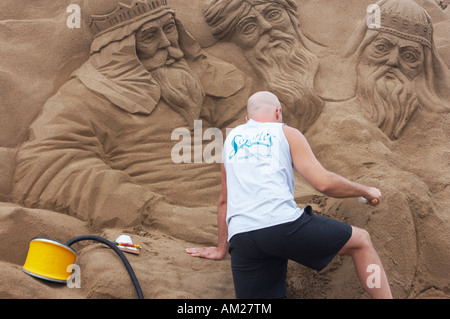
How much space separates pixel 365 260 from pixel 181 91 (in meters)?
1.97

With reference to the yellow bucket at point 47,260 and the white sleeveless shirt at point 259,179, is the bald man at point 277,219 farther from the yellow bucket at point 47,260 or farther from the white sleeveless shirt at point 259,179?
the yellow bucket at point 47,260

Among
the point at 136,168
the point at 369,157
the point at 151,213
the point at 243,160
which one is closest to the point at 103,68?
the point at 136,168

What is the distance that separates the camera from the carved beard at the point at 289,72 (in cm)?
460

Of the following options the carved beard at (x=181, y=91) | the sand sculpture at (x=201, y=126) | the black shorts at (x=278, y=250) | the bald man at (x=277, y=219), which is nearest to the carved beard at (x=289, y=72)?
the sand sculpture at (x=201, y=126)

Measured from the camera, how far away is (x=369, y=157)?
4.27 meters

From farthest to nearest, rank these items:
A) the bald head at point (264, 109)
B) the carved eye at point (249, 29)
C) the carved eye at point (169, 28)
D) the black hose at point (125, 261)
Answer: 1. the carved eye at point (249, 29)
2. the carved eye at point (169, 28)
3. the bald head at point (264, 109)
4. the black hose at point (125, 261)

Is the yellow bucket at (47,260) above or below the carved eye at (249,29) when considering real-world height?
below

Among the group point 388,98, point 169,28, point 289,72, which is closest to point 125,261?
point 169,28

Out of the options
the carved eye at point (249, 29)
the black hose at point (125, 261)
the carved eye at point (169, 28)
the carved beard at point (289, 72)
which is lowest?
the black hose at point (125, 261)

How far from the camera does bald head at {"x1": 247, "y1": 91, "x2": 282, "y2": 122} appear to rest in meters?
3.19

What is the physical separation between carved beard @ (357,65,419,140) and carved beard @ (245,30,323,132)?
15.5 inches

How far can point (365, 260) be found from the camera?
115 inches

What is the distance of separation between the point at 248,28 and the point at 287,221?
2.39 meters

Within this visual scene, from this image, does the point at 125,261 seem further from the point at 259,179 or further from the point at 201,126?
the point at 201,126
